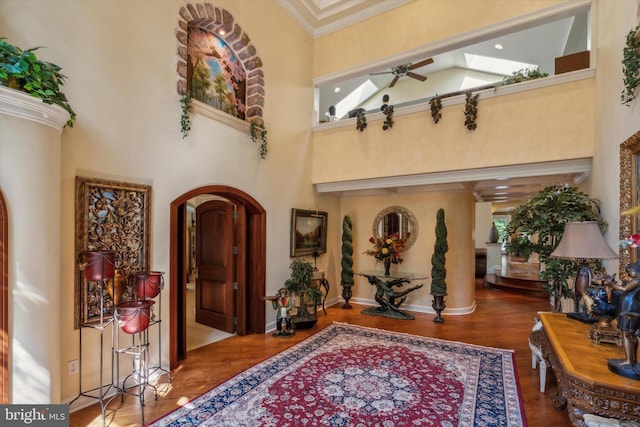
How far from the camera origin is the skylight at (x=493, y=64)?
7.05 metres

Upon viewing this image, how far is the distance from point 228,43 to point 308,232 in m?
3.28

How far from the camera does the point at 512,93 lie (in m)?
4.20

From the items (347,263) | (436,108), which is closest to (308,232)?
(347,263)

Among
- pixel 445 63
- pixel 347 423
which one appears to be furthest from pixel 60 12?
pixel 445 63

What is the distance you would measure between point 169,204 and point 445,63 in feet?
24.2

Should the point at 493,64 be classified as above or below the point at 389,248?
above

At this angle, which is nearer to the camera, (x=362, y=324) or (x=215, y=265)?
(x=215, y=265)

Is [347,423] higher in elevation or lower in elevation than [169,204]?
lower

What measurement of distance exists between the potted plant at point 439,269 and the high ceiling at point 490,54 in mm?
746

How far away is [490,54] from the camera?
6852mm

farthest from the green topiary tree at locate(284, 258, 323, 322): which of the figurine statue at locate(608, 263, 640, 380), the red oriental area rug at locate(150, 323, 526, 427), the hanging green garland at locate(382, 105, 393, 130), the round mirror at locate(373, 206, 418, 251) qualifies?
the figurine statue at locate(608, 263, 640, 380)

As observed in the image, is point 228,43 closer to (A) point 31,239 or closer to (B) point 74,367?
(A) point 31,239

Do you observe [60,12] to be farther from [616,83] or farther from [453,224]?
[453,224]

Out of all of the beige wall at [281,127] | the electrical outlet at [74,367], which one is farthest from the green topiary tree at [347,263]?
the electrical outlet at [74,367]
